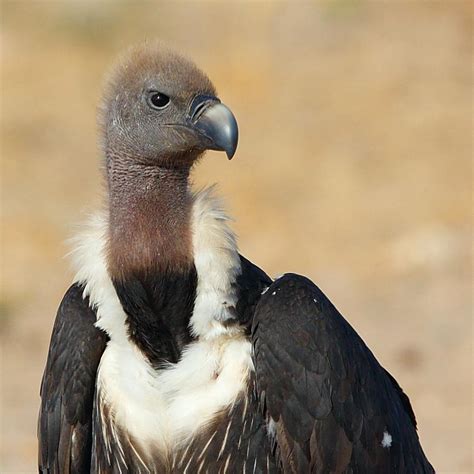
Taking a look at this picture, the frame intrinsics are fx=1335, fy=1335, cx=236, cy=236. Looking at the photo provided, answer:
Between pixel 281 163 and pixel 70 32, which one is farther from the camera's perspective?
pixel 70 32

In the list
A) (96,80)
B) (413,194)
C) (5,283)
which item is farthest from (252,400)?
(96,80)

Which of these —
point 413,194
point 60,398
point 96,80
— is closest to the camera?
point 60,398

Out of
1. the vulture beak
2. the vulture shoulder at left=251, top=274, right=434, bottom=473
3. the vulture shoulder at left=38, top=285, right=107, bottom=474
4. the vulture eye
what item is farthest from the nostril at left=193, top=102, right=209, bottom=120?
the vulture shoulder at left=38, top=285, right=107, bottom=474

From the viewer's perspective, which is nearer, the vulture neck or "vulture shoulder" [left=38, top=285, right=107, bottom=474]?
the vulture neck

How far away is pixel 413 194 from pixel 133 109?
33.7 ft

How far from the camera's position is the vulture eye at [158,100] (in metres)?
5.88

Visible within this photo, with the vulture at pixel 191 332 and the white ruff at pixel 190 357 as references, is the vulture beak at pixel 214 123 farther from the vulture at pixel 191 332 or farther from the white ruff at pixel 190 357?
the white ruff at pixel 190 357

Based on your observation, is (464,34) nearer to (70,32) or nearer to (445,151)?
(445,151)

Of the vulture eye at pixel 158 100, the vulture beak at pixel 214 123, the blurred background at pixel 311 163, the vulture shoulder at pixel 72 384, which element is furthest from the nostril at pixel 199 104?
the blurred background at pixel 311 163

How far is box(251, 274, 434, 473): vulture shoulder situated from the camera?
5707 mm

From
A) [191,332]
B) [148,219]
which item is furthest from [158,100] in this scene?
[191,332]

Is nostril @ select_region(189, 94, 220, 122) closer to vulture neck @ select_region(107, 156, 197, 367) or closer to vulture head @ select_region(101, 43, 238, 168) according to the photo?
vulture head @ select_region(101, 43, 238, 168)

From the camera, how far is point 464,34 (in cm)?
2058

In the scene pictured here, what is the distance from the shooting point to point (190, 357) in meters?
5.74
